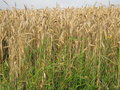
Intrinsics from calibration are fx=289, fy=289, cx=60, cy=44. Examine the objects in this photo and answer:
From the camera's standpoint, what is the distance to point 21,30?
3416 mm

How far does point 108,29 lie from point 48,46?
3.13ft

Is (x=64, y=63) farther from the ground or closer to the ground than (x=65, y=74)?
farther from the ground

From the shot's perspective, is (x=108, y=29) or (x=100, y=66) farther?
(x=108, y=29)

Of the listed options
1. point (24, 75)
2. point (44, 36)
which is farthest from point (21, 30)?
point (24, 75)

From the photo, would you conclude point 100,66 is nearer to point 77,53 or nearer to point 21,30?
point 77,53

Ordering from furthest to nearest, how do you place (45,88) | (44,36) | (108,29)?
(108,29) < (44,36) < (45,88)

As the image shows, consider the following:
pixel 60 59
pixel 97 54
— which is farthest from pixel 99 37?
pixel 60 59

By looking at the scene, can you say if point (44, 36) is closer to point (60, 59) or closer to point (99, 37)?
point (60, 59)

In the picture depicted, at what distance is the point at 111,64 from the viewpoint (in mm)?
3422

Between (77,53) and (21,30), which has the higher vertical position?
(21,30)

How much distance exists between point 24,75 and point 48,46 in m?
0.43

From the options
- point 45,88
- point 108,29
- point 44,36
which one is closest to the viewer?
point 45,88

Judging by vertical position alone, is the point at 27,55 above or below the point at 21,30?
below

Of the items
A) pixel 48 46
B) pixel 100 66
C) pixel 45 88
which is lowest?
pixel 45 88
